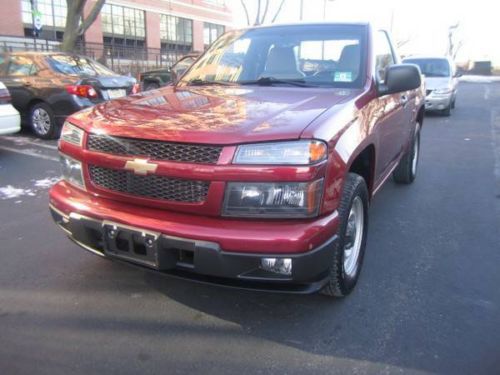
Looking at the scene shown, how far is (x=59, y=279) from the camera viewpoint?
11.0 ft

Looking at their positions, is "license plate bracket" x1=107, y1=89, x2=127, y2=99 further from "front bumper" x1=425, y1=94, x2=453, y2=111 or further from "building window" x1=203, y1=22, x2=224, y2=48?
"building window" x1=203, y1=22, x2=224, y2=48

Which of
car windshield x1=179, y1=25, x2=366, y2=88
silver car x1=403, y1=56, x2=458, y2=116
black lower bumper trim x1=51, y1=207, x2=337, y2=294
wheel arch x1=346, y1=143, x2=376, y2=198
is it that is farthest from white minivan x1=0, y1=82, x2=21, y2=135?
silver car x1=403, y1=56, x2=458, y2=116

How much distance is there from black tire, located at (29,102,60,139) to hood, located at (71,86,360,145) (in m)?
5.46

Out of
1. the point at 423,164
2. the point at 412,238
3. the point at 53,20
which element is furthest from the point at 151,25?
the point at 412,238

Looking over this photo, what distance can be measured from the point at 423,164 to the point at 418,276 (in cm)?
423

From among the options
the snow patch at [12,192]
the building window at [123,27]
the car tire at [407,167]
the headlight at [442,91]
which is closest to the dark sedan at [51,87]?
the snow patch at [12,192]

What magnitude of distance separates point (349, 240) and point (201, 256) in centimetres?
115

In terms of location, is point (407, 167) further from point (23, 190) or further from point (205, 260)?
point (23, 190)

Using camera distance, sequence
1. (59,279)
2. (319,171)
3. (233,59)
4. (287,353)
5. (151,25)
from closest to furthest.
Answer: (319,171) → (287,353) → (59,279) → (233,59) → (151,25)

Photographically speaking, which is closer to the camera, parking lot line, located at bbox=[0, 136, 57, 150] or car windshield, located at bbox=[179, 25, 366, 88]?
car windshield, located at bbox=[179, 25, 366, 88]

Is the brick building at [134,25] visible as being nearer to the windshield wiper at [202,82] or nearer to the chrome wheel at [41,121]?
the chrome wheel at [41,121]

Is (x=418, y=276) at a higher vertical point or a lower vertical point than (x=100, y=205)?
lower

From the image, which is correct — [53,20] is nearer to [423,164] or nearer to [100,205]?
[423,164]

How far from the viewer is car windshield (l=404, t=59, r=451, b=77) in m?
13.2
